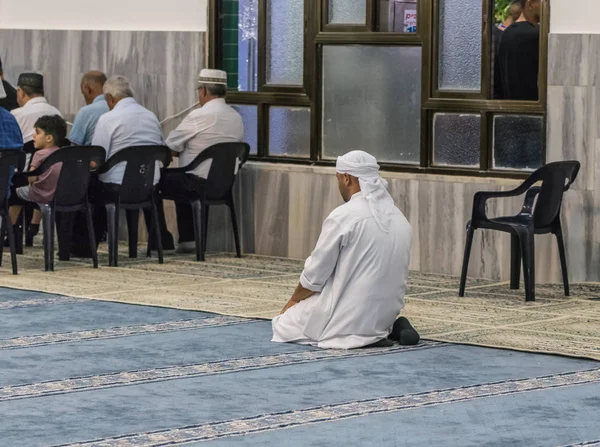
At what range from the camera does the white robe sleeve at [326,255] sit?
7.84m

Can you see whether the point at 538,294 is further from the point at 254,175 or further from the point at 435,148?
the point at 254,175

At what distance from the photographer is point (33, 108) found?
1266 cm

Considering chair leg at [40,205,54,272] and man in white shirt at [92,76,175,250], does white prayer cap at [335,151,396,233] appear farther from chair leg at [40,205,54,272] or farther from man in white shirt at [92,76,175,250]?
man in white shirt at [92,76,175,250]

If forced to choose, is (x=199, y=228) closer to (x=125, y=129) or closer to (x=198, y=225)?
(x=198, y=225)

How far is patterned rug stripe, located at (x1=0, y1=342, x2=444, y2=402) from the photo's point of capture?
22.2ft

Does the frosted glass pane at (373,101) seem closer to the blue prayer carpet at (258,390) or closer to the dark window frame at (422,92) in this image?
the dark window frame at (422,92)

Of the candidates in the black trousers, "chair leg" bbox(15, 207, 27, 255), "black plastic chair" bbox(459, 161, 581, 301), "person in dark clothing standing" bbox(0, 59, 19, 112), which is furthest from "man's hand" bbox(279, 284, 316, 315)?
"person in dark clothing standing" bbox(0, 59, 19, 112)

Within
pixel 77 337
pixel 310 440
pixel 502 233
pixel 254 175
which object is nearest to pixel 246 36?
pixel 254 175

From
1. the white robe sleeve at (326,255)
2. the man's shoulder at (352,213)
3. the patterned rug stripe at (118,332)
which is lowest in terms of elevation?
the patterned rug stripe at (118,332)

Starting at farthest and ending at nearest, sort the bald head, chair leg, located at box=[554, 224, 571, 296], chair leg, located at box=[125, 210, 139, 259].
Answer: the bald head, chair leg, located at box=[125, 210, 139, 259], chair leg, located at box=[554, 224, 571, 296]

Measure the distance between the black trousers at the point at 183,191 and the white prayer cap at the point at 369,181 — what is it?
13.3 feet

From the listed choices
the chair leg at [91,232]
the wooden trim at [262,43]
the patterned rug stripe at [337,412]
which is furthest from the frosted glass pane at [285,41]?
the patterned rug stripe at [337,412]

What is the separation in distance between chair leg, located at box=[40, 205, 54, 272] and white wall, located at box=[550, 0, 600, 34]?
12.4 feet

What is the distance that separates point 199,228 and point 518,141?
258cm
